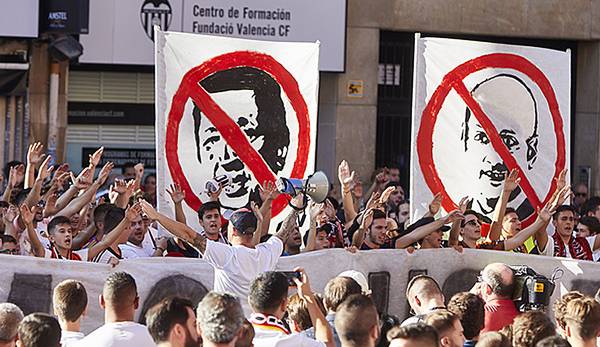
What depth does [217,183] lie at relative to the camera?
10742mm

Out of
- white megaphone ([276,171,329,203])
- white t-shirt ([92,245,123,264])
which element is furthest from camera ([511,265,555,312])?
white t-shirt ([92,245,123,264])

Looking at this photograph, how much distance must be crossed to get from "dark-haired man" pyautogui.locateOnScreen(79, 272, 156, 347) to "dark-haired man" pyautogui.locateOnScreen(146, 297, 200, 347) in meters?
0.48

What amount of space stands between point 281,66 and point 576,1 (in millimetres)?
9517

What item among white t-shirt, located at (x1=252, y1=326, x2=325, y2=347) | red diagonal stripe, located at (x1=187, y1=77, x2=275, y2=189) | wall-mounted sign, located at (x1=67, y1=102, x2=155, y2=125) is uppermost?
wall-mounted sign, located at (x1=67, y1=102, x2=155, y2=125)

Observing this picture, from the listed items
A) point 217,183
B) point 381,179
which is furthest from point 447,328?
point 381,179

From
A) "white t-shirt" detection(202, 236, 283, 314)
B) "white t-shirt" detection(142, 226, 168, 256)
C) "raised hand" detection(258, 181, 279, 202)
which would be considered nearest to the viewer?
"white t-shirt" detection(202, 236, 283, 314)

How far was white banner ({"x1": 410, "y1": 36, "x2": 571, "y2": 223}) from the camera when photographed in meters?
11.6

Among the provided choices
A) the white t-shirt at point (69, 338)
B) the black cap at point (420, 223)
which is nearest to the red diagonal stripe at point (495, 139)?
the black cap at point (420, 223)

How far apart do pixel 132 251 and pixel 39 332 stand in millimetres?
4171

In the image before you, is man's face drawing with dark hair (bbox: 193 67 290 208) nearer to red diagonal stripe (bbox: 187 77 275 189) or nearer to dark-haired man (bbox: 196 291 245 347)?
red diagonal stripe (bbox: 187 77 275 189)

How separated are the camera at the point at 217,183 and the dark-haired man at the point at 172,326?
468cm

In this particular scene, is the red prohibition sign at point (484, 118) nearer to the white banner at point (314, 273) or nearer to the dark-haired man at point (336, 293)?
the white banner at point (314, 273)

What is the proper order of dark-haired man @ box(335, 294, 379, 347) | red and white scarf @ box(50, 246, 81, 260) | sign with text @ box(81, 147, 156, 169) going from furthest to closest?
sign with text @ box(81, 147, 156, 169) < red and white scarf @ box(50, 246, 81, 260) < dark-haired man @ box(335, 294, 379, 347)

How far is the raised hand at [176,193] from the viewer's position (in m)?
10.3
